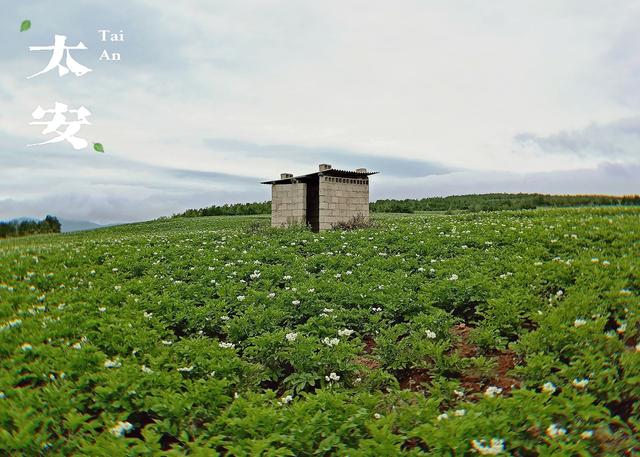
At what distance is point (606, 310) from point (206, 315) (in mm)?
5733

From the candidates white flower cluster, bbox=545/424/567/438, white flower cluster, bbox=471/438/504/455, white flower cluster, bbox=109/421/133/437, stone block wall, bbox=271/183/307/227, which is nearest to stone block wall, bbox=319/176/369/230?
stone block wall, bbox=271/183/307/227

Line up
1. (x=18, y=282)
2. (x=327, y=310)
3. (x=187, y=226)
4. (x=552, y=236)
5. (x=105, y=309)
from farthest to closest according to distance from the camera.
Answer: (x=187, y=226) < (x=552, y=236) < (x=18, y=282) < (x=105, y=309) < (x=327, y=310)

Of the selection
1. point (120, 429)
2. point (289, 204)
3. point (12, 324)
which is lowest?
point (120, 429)

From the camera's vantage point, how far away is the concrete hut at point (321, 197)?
2106 centimetres

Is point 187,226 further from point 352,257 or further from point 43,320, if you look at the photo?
point 43,320

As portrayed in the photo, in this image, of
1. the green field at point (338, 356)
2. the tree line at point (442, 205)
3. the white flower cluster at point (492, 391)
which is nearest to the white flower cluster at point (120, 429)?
the green field at point (338, 356)

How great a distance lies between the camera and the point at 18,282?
10.7m

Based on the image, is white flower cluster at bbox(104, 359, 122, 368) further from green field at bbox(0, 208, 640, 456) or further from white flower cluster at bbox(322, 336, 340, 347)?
white flower cluster at bbox(322, 336, 340, 347)

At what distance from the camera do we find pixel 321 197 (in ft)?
68.7

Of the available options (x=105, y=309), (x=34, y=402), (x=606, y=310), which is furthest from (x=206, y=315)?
(x=606, y=310)

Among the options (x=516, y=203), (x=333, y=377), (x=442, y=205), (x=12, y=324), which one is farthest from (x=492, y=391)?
(x=442, y=205)

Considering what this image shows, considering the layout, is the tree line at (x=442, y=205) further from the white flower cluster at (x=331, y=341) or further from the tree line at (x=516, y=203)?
the white flower cluster at (x=331, y=341)

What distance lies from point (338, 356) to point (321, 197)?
1559 centimetres

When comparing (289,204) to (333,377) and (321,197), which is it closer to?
(321,197)
